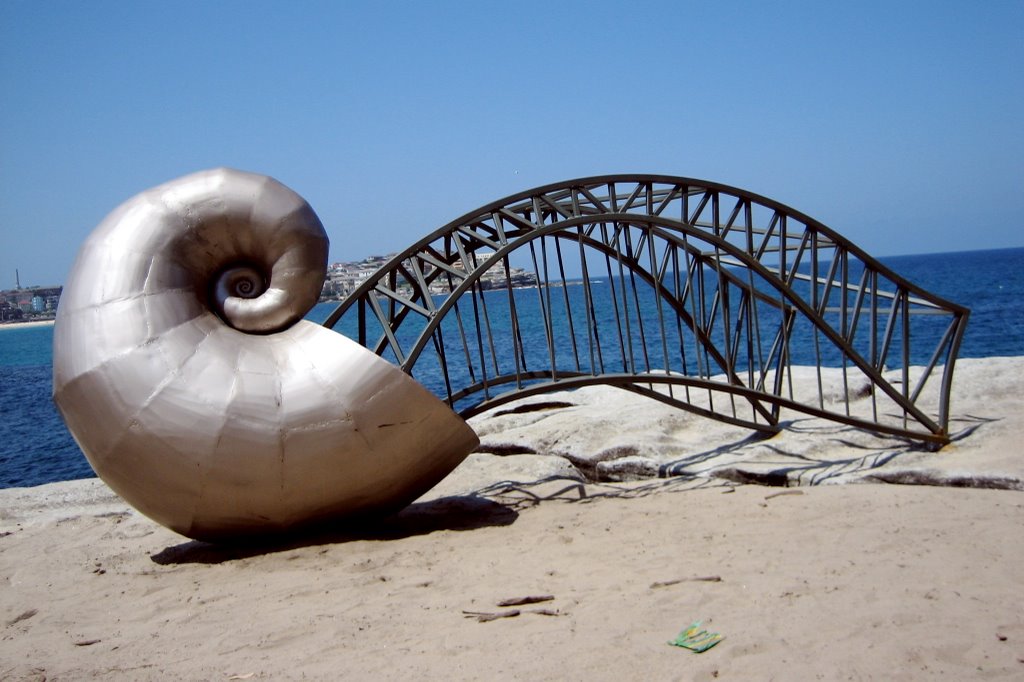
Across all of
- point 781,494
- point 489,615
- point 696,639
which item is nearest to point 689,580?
point 696,639

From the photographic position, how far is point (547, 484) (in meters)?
12.3

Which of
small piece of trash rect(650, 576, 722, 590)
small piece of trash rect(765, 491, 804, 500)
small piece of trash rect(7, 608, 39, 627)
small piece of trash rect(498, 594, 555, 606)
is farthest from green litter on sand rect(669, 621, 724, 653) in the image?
small piece of trash rect(7, 608, 39, 627)

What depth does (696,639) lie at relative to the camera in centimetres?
647

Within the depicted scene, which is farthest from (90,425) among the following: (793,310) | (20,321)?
(20,321)

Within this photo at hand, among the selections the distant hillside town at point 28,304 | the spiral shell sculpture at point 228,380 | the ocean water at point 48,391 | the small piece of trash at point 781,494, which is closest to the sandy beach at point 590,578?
the small piece of trash at point 781,494

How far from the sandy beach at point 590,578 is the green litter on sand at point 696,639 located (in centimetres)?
7

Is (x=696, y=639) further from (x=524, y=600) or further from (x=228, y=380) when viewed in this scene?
(x=228, y=380)

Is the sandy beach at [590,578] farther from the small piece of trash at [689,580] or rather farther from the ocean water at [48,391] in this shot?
the ocean water at [48,391]

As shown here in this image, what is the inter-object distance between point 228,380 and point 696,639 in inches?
199

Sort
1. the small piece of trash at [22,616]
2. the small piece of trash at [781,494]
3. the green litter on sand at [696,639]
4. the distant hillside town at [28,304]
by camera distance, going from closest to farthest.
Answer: the green litter on sand at [696,639], the small piece of trash at [22,616], the small piece of trash at [781,494], the distant hillside town at [28,304]

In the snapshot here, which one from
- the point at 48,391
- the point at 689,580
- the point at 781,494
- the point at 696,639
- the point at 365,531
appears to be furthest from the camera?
the point at 48,391

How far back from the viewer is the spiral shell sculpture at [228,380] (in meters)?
8.62

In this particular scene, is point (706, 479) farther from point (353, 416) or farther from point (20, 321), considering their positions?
point (20, 321)

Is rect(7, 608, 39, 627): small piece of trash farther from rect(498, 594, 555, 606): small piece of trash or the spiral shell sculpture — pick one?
rect(498, 594, 555, 606): small piece of trash
